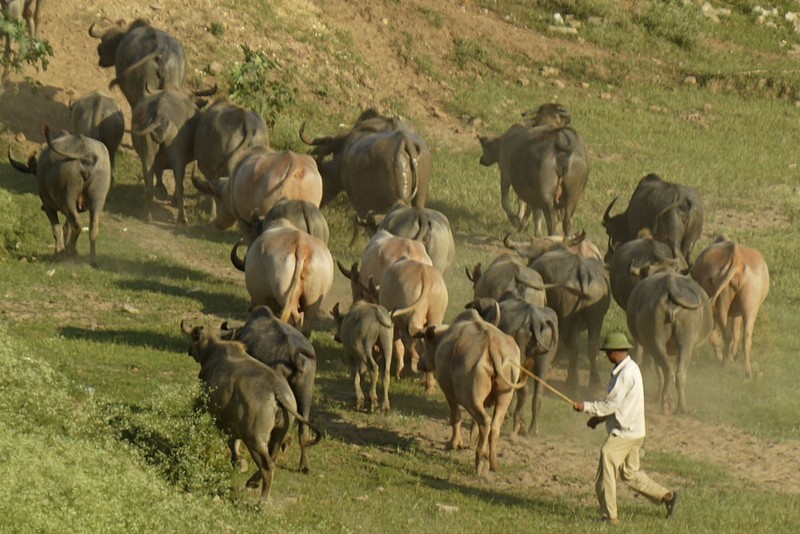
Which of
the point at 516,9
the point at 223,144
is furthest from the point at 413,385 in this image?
the point at 516,9

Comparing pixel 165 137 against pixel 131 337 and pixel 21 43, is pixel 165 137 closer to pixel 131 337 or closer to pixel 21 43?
pixel 21 43

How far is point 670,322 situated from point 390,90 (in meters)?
15.6

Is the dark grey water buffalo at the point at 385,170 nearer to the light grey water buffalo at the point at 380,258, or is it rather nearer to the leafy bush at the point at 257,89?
the leafy bush at the point at 257,89

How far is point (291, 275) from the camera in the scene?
18.8m

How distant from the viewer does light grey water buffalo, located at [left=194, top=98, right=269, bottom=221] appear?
82.0 feet

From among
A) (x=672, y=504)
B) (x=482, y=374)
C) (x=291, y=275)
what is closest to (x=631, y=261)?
(x=291, y=275)

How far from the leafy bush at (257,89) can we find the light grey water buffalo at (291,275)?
31.7 feet

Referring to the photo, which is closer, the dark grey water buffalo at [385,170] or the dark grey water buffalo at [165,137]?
the dark grey water buffalo at [385,170]

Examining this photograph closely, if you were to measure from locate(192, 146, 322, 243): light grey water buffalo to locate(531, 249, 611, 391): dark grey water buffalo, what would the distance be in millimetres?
4439

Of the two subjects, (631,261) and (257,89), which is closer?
(631,261)

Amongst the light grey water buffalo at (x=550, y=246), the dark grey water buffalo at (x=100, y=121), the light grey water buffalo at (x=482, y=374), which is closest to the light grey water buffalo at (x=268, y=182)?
the dark grey water buffalo at (x=100, y=121)

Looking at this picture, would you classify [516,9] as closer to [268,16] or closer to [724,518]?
[268,16]

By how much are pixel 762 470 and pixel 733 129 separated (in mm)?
18122

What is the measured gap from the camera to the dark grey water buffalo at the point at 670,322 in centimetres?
1864
